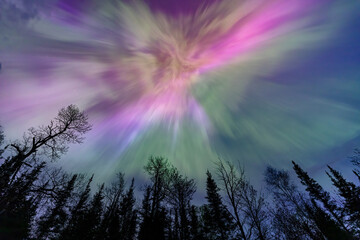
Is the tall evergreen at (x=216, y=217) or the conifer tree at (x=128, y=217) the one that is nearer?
the tall evergreen at (x=216, y=217)

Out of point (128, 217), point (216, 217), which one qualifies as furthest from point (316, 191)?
point (128, 217)

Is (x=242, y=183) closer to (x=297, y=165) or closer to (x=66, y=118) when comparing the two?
(x=66, y=118)

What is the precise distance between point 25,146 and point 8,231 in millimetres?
9067

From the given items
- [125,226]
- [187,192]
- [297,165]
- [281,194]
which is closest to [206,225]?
[187,192]

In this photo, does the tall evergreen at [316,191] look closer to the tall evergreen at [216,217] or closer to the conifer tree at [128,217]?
the tall evergreen at [216,217]

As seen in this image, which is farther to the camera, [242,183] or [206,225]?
[206,225]

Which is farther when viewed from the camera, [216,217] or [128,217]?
[128,217]

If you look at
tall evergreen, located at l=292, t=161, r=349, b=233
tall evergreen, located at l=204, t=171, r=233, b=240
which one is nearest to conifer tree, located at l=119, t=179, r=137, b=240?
tall evergreen, located at l=204, t=171, r=233, b=240

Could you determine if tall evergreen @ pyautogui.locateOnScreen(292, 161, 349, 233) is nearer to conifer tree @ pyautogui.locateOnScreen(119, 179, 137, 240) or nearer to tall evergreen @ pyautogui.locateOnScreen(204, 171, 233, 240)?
tall evergreen @ pyautogui.locateOnScreen(204, 171, 233, 240)

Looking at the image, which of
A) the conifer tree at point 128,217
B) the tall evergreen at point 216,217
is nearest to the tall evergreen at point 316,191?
the tall evergreen at point 216,217

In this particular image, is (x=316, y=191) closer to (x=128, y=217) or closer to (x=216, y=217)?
(x=216, y=217)

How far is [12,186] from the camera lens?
9914 millimetres

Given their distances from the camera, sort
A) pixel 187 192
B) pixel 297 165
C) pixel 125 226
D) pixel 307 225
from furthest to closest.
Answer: pixel 297 165
pixel 125 226
pixel 187 192
pixel 307 225

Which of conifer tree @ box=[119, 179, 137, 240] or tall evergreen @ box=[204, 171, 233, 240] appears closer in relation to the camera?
tall evergreen @ box=[204, 171, 233, 240]
